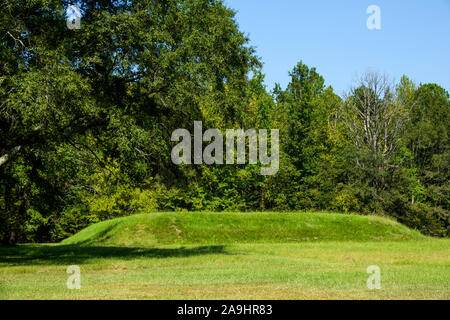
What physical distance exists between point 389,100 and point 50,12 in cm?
4971

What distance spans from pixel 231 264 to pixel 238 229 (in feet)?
57.7

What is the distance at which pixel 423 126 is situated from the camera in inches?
2452

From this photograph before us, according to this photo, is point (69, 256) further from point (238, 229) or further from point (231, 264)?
point (238, 229)

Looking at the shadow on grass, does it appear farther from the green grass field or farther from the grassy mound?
the grassy mound

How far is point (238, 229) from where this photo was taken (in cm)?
3541

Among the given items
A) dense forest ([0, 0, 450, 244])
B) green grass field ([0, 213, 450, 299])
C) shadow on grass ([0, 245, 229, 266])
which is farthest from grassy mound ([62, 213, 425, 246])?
shadow on grass ([0, 245, 229, 266])

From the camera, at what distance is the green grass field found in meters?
10.4

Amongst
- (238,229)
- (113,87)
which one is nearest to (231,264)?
(113,87)

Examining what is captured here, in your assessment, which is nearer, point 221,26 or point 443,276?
point 443,276

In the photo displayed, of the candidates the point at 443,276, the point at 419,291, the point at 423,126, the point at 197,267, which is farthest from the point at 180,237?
the point at 423,126

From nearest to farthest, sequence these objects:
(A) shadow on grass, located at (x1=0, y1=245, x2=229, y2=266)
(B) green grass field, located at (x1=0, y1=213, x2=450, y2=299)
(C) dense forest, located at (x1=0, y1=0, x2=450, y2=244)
Answer: (B) green grass field, located at (x1=0, y1=213, x2=450, y2=299)
(C) dense forest, located at (x1=0, y1=0, x2=450, y2=244)
(A) shadow on grass, located at (x1=0, y1=245, x2=229, y2=266)

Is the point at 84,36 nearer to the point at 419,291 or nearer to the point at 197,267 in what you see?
the point at 197,267

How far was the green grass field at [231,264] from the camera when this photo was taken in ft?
34.1

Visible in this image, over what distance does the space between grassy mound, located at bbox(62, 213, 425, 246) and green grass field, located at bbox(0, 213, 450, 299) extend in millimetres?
71
